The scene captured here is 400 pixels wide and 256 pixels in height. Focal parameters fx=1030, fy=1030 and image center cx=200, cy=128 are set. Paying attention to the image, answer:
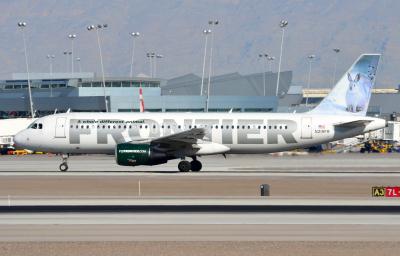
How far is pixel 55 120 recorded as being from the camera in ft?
220

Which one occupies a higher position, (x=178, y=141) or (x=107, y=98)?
(x=178, y=141)

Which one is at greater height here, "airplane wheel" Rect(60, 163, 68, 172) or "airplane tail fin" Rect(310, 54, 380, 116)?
"airplane tail fin" Rect(310, 54, 380, 116)

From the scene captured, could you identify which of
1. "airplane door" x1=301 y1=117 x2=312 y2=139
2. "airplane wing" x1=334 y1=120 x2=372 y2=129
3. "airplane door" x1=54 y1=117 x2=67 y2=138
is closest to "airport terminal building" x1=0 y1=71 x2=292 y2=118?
"airplane door" x1=54 y1=117 x2=67 y2=138

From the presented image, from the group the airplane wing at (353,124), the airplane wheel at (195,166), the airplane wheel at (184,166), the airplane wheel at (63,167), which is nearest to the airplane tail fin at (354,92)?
the airplane wing at (353,124)

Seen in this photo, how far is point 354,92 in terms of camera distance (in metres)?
69.0

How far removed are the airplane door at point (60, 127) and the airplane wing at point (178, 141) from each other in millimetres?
4794

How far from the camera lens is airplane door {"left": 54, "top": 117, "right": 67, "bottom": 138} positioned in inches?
2621

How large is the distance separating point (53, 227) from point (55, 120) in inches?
1299

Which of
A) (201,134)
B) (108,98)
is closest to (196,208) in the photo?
(201,134)

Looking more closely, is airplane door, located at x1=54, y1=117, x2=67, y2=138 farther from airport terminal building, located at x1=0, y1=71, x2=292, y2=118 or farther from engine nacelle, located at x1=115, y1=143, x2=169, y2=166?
airport terminal building, located at x1=0, y1=71, x2=292, y2=118

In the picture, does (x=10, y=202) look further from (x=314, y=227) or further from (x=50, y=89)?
(x=50, y=89)

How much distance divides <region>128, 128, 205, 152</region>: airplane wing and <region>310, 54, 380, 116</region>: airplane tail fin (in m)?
8.78

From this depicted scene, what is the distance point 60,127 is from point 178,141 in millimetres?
8038

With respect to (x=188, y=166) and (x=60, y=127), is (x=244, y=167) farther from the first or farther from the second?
(x=60, y=127)
